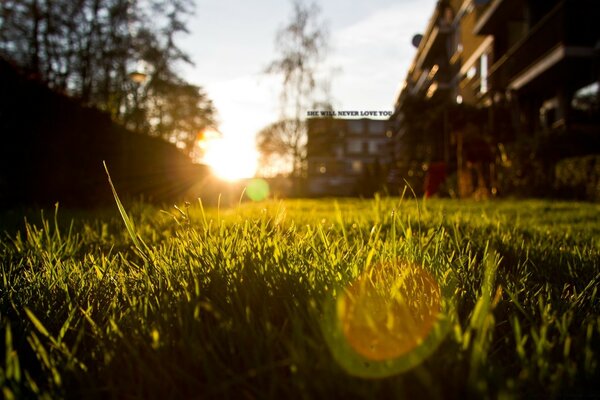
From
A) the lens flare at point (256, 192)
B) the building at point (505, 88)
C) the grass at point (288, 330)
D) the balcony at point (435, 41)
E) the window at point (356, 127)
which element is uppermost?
the balcony at point (435, 41)

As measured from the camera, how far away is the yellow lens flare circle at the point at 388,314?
1032 millimetres

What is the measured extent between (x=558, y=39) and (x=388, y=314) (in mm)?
16380

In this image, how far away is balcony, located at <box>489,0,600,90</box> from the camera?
13914mm

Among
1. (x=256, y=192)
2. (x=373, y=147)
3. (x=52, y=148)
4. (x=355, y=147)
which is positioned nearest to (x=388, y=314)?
(x=52, y=148)

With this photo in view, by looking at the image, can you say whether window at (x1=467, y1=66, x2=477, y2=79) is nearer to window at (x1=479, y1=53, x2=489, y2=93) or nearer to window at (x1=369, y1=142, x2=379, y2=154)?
window at (x1=479, y1=53, x2=489, y2=93)

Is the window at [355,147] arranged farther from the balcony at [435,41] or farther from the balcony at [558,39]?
the balcony at [558,39]

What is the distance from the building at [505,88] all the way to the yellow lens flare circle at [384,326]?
336 inches

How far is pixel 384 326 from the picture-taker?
1185mm

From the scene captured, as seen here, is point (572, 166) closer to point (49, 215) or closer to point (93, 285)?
point (49, 215)

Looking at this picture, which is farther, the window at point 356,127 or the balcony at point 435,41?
the window at point 356,127

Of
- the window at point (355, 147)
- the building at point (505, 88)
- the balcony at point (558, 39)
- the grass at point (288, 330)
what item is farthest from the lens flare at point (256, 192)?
the window at point (355, 147)

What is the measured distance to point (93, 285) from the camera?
166 centimetres

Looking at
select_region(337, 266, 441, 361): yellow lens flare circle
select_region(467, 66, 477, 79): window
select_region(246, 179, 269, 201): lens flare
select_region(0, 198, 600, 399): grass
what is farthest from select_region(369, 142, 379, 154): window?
select_region(337, 266, 441, 361): yellow lens flare circle

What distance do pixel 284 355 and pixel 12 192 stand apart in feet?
21.5
